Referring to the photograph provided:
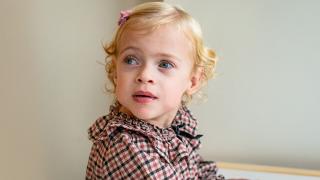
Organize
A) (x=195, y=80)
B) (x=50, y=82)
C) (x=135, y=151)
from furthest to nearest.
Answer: (x=50, y=82) → (x=195, y=80) → (x=135, y=151)

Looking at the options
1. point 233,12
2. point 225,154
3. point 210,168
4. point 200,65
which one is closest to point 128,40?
point 200,65

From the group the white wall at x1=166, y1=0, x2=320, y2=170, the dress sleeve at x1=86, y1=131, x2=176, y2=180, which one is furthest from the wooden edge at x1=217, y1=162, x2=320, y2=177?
the dress sleeve at x1=86, y1=131, x2=176, y2=180

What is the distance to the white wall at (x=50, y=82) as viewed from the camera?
38.8 inches

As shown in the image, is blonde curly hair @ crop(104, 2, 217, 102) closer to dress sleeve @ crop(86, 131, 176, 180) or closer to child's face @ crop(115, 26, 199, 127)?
child's face @ crop(115, 26, 199, 127)

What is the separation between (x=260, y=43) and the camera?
1125 mm

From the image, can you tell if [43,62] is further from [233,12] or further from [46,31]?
[233,12]

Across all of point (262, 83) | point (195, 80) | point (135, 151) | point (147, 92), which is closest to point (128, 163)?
point (135, 151)

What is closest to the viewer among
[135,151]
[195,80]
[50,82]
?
[135,151]

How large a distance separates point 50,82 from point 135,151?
46 centimetres

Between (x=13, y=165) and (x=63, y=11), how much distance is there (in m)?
0.41

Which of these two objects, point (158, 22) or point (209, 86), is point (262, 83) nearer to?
Answer: point (209, 86)

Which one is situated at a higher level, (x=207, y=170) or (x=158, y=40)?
(x=158, y=40)

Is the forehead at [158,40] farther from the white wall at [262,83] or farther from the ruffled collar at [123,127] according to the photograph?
the white wall at [262,83]

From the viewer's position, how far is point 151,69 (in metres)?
0.73
